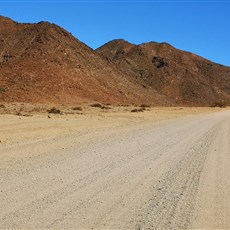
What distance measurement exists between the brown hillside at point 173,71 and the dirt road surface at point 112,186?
9818 cm

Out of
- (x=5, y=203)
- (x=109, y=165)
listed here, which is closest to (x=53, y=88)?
(x=109, y=165)

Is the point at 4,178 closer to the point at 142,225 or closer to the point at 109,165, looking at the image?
the point at 109,165

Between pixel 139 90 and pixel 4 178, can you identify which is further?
pixel 139 90

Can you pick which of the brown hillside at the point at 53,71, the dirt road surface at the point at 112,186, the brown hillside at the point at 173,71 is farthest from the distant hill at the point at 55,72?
the dirt road surface at the point at 112,186

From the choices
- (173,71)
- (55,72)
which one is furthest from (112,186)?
(173,71)

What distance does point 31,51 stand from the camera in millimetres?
70688

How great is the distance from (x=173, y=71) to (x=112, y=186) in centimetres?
11990

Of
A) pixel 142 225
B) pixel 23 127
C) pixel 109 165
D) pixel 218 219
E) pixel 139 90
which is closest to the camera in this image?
pixel 142 225

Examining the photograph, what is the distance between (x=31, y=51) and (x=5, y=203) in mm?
65412

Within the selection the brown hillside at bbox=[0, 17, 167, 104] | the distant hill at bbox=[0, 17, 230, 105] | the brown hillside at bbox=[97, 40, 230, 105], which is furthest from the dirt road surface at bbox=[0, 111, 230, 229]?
the brown hillside at bbox=[97, 40, 230, 105]

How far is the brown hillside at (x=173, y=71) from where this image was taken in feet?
390

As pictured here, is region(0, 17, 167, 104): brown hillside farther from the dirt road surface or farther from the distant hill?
the dirt road surface

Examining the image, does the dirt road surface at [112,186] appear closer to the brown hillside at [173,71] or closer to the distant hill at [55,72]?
the distant hill at [55,72]

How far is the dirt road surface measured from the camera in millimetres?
6637
